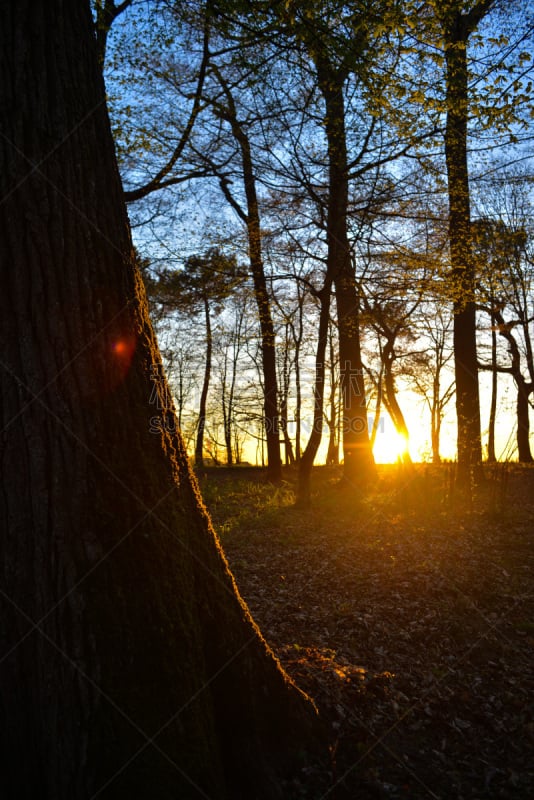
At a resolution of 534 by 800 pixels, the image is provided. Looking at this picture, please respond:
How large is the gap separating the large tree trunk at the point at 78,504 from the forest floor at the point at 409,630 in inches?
29.4

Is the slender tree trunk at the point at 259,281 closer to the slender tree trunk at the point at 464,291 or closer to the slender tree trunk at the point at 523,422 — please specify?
the slender tree trunk at the point at 464,291

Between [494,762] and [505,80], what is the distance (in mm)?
5278

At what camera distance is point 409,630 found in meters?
4.20

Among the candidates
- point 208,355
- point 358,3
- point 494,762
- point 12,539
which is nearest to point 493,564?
point 494,762

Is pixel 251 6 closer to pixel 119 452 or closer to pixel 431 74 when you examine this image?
pixel 431 74

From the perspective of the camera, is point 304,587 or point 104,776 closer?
point 104,776

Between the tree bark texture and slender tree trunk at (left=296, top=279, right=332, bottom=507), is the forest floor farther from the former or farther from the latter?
Result: the tree bark texture

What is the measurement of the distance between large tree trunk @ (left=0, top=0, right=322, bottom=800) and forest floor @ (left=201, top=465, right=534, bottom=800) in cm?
75

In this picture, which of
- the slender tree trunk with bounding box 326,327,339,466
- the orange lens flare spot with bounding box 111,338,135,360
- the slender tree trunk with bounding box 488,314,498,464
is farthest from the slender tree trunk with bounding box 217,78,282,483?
the slender tree trunk with bounding box 488,314,498,464

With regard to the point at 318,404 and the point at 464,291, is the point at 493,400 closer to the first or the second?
the point at 464,291

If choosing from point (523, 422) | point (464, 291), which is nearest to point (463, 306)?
point (464, 291)

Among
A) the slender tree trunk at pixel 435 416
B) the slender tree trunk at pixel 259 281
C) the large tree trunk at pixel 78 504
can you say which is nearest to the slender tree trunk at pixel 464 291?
the slender tree trunk at pixel 259 281

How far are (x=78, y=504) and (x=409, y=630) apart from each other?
3232mm

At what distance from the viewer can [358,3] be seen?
13.9 ft
